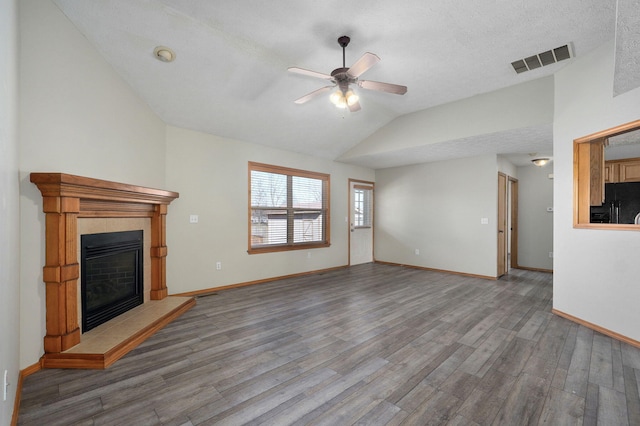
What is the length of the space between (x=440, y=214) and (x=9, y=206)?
645 centimetres

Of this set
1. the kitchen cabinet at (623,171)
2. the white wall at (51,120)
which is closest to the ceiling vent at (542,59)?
the kitchen cabinet at (623,171)

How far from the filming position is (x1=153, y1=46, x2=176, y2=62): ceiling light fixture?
2.92 m

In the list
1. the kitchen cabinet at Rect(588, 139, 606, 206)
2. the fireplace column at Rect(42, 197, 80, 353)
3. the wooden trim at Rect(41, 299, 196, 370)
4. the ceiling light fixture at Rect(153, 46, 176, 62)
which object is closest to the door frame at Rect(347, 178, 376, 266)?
Result: the kitchen cabinet at Rect(588, 139, 606, 206)

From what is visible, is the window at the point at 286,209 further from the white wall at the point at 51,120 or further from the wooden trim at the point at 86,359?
the wooden trim at the point at 86,359

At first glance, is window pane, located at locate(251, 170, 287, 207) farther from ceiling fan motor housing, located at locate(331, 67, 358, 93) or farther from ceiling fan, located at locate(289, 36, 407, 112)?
ceiling fan motor housing, located at locate(331, 67, 358, 93)

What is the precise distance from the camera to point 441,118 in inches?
184

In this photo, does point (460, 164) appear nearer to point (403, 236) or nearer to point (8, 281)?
point (403, 236)

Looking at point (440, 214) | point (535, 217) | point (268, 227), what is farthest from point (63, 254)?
point (535, 217)

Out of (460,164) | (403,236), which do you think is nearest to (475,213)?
(460,164)

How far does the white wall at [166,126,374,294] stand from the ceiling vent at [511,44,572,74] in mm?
3838

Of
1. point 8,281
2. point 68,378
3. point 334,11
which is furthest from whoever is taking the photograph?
point 334,11

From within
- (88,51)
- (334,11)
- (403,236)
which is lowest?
(403,236)

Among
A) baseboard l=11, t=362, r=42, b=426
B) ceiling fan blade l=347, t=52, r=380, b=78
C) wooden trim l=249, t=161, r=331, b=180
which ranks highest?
ceiling fan blade l=347, t=52, r=380, b=78

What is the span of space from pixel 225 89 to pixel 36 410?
11.5ft
